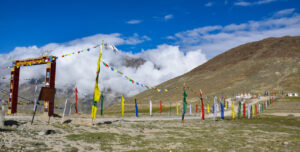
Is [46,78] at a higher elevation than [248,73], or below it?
below

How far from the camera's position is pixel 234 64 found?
16825 cm

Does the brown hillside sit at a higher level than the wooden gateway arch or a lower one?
higher

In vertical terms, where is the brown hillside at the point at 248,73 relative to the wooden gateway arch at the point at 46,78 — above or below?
above

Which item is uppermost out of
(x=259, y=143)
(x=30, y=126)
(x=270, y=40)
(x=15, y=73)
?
(x=270, y=40)

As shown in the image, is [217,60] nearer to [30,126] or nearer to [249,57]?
[249,57]

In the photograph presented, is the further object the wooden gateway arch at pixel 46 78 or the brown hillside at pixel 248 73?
the brown hillside at pixel 248 73

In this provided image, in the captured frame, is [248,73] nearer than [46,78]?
No

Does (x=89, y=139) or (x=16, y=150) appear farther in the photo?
(x=89, y=139)

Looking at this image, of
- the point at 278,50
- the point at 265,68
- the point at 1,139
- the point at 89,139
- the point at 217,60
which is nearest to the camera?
the point at 1,139

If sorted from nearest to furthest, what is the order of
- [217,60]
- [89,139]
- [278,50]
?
1. [89,139]
2. [278,50]
3. [217,60]

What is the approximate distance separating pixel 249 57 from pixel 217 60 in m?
28.2

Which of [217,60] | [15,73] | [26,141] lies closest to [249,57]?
[217,60]

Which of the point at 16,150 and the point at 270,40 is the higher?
the point at 270,40

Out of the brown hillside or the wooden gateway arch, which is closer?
the wooden gateway arch
